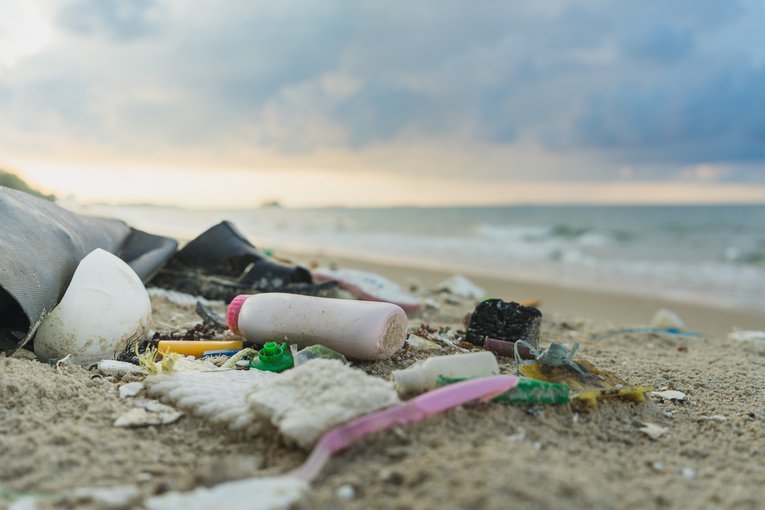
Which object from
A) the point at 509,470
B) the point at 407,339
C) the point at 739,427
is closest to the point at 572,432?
the point at 509,470

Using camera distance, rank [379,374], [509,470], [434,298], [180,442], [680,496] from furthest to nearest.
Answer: [434,298], [379,374], [180,442], [680,496], [509,470]

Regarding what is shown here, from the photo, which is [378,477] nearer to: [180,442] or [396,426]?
[396,426]

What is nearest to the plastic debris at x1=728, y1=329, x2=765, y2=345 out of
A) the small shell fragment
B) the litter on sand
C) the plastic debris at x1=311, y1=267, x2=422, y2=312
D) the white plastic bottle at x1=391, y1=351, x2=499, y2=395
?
the litter on sand

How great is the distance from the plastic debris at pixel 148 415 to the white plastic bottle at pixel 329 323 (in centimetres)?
80

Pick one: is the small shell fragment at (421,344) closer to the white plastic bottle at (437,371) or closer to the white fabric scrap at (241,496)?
the white plastic bottle at (437,371)

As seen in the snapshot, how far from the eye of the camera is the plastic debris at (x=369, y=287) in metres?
Answer: 5.16

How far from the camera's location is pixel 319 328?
3117 millimetres

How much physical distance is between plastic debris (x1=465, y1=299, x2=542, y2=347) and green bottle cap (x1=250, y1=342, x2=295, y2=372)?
1121mm

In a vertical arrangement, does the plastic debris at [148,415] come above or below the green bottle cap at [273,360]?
below

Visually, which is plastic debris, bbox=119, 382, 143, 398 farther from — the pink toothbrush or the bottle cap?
the pink toothbrush

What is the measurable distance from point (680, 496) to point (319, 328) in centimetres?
171

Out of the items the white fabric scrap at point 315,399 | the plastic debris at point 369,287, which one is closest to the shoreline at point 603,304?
the plastic debris at point 369,287

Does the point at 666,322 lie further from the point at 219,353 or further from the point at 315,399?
the point at 315,399

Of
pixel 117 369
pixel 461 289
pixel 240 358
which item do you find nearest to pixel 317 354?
pixel 240 358
